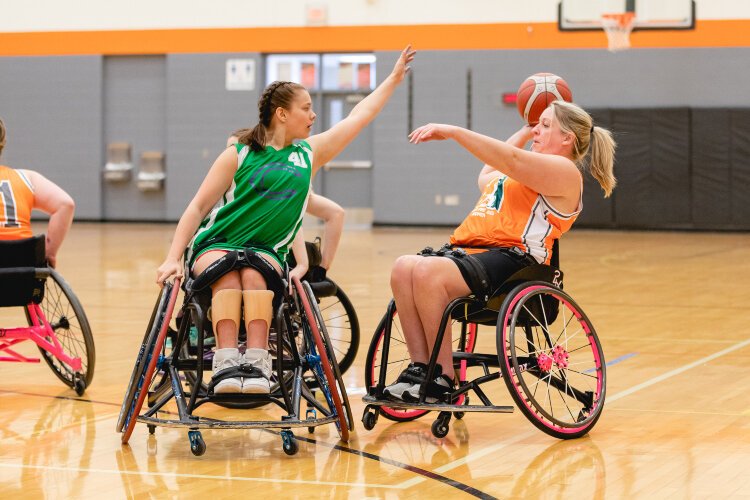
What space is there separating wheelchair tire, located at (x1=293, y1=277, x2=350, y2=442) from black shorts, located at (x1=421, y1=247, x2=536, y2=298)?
496 mm

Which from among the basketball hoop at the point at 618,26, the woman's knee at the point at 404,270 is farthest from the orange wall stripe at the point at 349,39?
the woman's knee at the point at 404,270

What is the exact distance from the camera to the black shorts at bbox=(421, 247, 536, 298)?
385 cm

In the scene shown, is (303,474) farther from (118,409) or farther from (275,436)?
(118,409)

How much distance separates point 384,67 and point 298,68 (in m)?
1.41

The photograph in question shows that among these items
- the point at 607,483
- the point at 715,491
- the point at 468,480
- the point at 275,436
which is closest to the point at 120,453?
the point at 275,436

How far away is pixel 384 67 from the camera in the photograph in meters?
17.0

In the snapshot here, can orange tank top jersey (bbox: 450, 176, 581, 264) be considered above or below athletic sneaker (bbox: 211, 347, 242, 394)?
above

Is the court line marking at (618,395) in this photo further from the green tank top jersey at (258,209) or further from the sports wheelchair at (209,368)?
the green tank top jersey at (258,209)

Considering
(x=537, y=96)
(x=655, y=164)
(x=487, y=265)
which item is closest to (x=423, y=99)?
(x=655, y=164)

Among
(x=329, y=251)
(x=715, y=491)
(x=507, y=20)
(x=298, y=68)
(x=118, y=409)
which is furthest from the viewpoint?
(x=298, y=68)

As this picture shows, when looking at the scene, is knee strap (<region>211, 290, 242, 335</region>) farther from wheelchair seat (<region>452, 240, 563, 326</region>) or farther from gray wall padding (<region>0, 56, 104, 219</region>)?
gray wall padding (<region>0, 56, 104, 219</region>)

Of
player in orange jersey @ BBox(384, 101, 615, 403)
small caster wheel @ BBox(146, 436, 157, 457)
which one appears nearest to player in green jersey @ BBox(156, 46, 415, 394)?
small caster wheel @ BBox(146, 436, 157, 457)

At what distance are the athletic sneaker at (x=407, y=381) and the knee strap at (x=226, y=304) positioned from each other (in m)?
0.59

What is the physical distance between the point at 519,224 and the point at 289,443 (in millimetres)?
1116
